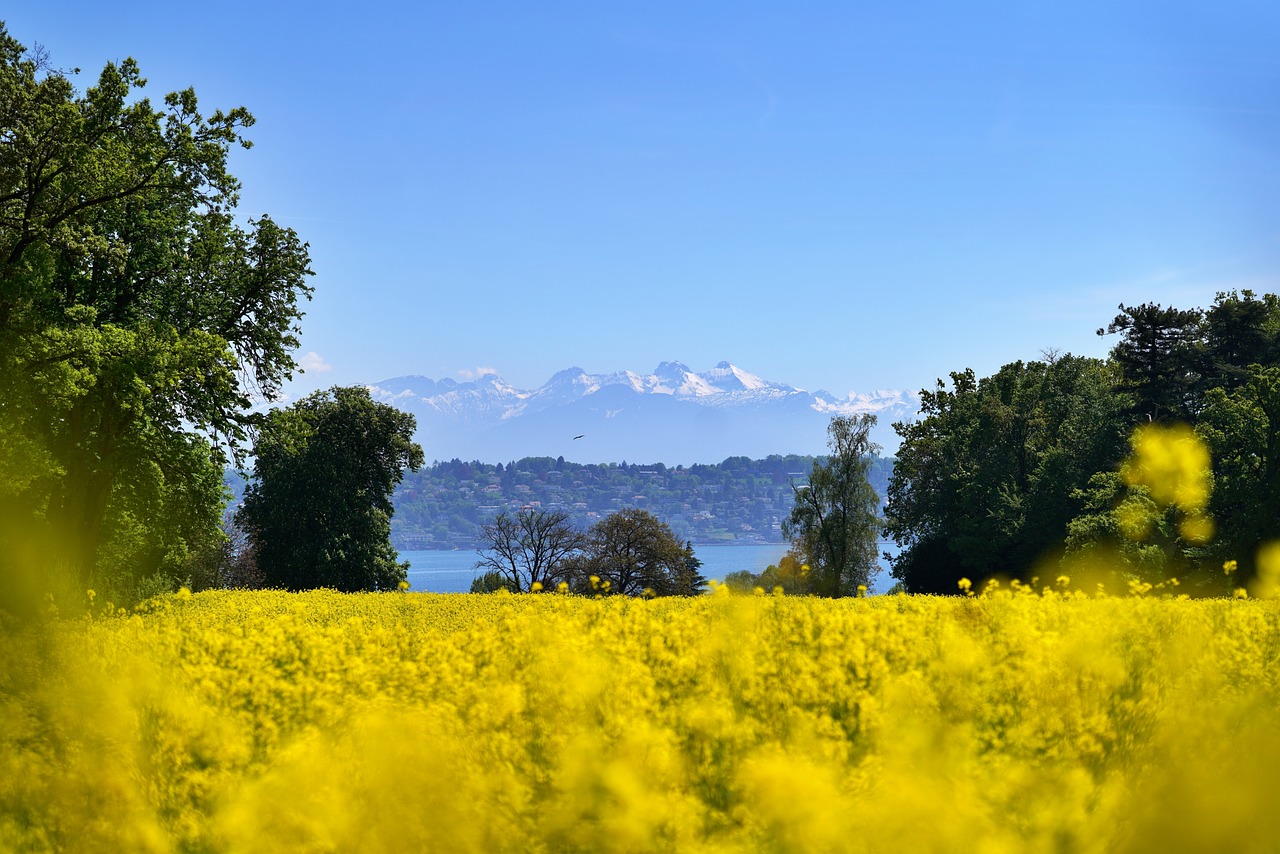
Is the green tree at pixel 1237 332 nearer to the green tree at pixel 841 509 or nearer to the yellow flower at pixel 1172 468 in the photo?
the yellow flower at pixel 1172 468

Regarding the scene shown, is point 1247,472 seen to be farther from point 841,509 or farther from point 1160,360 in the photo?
point 841,509

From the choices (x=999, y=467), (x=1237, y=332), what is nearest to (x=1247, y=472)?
(x=999, y=467)

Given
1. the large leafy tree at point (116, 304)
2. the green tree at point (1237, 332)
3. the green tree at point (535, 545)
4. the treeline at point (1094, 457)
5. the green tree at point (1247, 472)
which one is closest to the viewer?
the large leafy tree at point (116, 304)

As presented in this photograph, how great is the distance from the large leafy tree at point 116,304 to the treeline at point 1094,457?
3289 cm

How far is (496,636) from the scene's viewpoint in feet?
37.2

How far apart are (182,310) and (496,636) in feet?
70.1

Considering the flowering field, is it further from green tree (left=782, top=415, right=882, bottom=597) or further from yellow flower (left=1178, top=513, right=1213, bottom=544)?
green tree (left=782, top=415, right=882, bottom=597)

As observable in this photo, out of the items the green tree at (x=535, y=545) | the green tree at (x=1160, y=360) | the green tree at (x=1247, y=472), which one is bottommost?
the green tree at (x=535, y=545)

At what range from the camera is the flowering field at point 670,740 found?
7.73 m

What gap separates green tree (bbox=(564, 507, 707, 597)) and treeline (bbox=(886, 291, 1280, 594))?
22.4m

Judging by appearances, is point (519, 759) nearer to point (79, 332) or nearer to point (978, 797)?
point (978, 797)

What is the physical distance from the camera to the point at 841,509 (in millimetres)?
68312

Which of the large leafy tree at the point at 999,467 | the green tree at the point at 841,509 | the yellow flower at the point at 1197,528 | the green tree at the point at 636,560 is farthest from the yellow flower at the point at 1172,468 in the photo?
the green tree at the point at 636,560

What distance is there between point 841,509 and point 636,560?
20.7m
